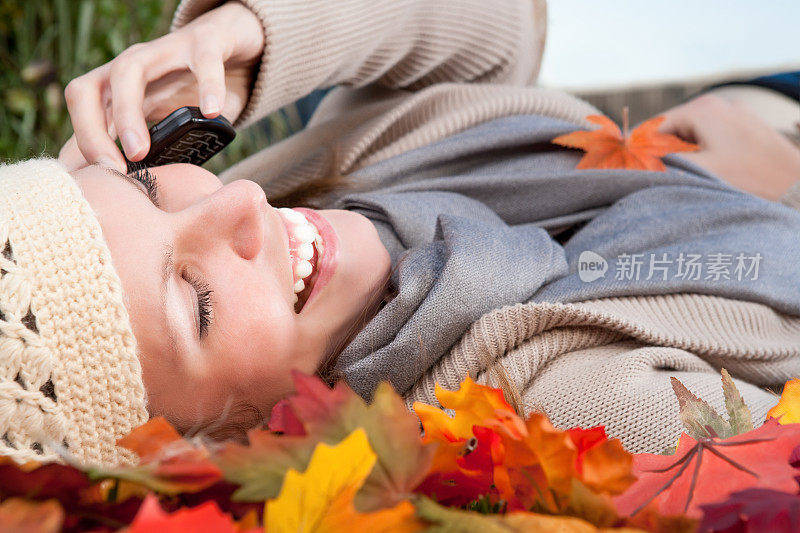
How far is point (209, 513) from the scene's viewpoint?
0.24 m

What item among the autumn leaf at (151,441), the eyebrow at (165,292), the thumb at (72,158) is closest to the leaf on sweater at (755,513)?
the autumn leaf at (151,441)

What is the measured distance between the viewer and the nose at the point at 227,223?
2.43 ft

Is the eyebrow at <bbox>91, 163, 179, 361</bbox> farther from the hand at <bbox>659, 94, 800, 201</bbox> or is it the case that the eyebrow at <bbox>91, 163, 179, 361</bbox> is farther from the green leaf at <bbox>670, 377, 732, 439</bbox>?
the hand at <bbox>659, 94, 800, 201</bbox>

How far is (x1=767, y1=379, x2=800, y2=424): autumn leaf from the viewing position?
43 cm

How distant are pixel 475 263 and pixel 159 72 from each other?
0.52 m

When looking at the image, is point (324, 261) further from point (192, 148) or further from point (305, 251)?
point (192, 148)

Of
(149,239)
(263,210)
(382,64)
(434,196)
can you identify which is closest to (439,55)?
(382,64)

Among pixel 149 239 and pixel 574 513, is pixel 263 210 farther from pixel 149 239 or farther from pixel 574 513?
pixel 574 513

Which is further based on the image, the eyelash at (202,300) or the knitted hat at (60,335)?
the eyelash at (202,300)

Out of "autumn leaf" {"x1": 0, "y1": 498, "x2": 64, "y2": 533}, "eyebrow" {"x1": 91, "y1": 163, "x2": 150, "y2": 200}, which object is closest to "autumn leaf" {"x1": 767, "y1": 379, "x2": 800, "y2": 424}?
"autumn leaf" {"x1": 0, "y1": 498, "x2": 64, "y2": 533}

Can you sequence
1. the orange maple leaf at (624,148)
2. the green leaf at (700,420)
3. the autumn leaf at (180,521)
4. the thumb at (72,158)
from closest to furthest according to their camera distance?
the autumn leaf at (180,521), the green leaf at (700,420), the thumb at (72,158), the orange maple leaf at (624,148)

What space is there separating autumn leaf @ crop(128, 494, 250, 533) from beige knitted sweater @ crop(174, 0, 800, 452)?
57 centimetres

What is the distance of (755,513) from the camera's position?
270 mm

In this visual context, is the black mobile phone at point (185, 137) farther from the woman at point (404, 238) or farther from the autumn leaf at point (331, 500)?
the autumn leaf at point (331, 500)
